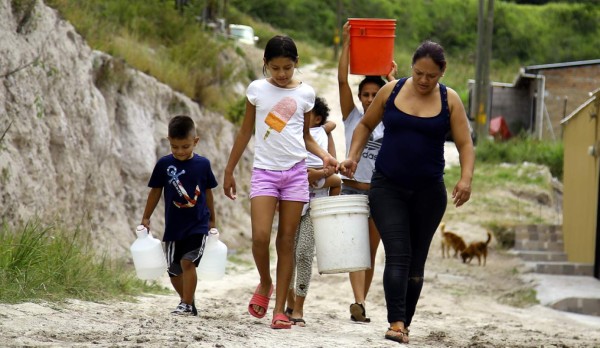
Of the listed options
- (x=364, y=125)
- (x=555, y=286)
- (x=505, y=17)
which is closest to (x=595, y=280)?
(x=555, y=286)

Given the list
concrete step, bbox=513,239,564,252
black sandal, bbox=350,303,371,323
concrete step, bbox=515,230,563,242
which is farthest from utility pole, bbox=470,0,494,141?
black sandal, bbox=350,303,371,323

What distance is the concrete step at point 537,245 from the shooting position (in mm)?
20250

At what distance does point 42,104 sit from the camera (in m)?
12.8

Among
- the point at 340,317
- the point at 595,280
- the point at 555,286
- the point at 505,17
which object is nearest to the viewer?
the point at 340,317

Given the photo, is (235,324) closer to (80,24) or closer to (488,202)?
(80,24)

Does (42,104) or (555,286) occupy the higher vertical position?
(42,104)

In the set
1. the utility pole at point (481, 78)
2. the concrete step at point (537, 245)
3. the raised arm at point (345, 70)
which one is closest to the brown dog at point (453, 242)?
the concrete step at point (537, 245)

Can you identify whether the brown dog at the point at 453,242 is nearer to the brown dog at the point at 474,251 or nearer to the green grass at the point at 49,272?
the brown dog at the point at 474,251

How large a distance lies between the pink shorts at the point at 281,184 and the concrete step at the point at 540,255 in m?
12.2

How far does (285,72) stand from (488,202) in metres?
16.9

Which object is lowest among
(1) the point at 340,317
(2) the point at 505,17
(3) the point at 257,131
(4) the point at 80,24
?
(1) the point at 340,317

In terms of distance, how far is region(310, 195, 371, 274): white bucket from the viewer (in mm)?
7406

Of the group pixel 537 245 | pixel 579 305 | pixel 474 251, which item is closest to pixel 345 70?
pixel 579 305

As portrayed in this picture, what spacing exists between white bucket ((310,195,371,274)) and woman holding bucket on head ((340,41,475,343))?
6.6 inches
